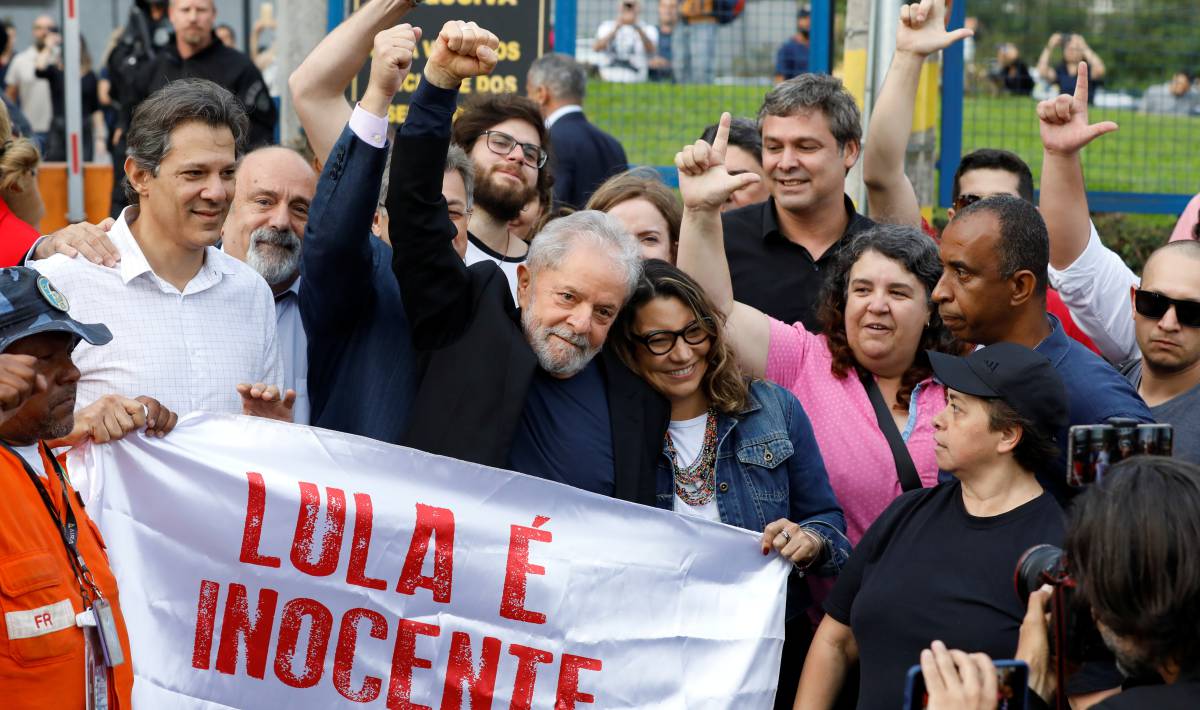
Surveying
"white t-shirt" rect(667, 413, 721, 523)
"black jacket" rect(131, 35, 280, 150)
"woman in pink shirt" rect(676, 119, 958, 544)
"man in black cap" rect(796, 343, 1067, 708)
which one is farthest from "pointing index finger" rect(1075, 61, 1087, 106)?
"black jacket" rect(131, 35, 280, 150)

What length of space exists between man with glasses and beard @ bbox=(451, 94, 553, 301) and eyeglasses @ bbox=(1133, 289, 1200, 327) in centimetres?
217

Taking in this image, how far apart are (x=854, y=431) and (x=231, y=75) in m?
6.47

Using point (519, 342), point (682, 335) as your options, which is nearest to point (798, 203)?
point (682, 335)

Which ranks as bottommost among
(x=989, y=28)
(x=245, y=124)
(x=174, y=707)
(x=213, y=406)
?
(x=174, y=707)

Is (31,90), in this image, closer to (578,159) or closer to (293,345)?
(578,159)

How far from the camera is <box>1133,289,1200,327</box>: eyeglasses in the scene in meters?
4.68

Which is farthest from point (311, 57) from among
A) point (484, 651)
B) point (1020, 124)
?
point (1020, 124)

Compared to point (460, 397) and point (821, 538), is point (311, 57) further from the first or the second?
point (821, 538)

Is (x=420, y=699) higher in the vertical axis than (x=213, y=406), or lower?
lower

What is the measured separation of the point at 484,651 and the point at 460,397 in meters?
0.72

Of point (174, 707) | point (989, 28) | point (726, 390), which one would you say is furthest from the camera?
point (989, 28)

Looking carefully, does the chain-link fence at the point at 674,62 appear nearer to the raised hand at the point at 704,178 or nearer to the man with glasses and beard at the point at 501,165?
the man with glasses and beard at the point at 501,165

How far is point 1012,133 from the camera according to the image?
30.6 ft

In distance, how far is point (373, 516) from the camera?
4078mm
